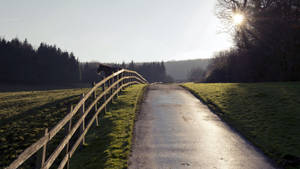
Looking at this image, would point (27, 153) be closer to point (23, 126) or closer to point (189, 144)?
point (189, 144)

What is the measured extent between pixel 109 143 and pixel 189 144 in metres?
2.52

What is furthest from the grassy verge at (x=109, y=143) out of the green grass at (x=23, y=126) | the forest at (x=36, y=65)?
the forest at (x=36, y=65)

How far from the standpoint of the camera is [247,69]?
2864 centimetres

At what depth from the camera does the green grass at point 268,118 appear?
655 cm

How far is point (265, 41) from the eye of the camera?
25828 millimetres

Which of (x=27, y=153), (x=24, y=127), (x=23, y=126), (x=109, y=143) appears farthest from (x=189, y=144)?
(x=23, y=126)

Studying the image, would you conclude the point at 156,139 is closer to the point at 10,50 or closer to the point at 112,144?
the point at 112,144

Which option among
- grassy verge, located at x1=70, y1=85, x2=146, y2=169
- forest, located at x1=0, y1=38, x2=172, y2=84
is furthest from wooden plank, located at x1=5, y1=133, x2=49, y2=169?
forest, located at x1=0, y1=38, x2=172, y2=84

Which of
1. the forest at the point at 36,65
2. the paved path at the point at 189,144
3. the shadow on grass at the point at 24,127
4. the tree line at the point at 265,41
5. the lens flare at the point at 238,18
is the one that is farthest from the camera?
the forest at the point at 36,65

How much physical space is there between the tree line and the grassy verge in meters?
20.7

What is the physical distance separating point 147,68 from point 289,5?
112 meters

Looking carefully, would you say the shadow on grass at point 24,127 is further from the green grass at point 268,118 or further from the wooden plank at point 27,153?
the green grass at point 268,118

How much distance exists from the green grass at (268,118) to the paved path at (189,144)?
50 cm

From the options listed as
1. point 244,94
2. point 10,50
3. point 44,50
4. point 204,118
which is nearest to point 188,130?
point 204,118
